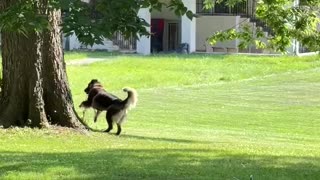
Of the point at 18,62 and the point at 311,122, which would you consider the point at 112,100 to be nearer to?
the point at 18,62

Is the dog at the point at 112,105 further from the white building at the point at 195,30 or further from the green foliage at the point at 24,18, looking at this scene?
the white building at the point at 195,30

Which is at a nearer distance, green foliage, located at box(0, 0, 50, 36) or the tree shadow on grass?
green foliage, located at box(0, 0, 50, 36)

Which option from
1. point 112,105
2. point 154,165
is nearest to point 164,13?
point 112,105

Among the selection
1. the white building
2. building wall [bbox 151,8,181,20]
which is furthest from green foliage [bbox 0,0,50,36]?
the white building

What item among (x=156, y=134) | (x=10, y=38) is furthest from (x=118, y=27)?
(x=156, y=134)

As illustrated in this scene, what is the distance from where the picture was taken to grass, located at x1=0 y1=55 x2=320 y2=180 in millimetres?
9766

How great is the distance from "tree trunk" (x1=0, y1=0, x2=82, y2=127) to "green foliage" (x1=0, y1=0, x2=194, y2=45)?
7.05 metres

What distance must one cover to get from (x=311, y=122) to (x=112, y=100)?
324 inches

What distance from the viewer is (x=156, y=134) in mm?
16422

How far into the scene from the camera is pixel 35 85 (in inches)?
556

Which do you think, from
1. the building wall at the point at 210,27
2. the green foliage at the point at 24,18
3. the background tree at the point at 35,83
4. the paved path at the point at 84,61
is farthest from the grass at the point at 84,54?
the green foliage at the point at 24,18

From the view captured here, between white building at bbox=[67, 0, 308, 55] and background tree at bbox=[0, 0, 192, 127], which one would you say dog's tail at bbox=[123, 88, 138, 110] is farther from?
white building at bbox=[67, 0, 308, 55]

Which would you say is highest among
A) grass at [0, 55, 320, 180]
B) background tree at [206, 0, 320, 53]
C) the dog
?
background tree at [206, 0, 320, 53]

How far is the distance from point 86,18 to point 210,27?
42149 mm
